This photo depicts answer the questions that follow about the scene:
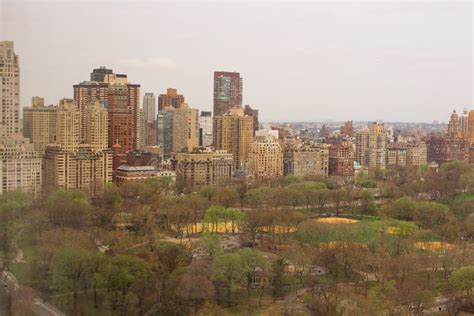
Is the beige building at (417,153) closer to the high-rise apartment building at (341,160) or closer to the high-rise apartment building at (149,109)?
the high-rise apartment building at (341,160)

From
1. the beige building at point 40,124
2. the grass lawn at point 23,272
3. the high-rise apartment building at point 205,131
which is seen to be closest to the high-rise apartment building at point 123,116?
the high-rise apartment building at point 205,131

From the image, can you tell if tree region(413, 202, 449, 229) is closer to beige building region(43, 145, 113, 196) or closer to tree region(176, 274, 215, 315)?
tree region(176, 274, 215, 315)

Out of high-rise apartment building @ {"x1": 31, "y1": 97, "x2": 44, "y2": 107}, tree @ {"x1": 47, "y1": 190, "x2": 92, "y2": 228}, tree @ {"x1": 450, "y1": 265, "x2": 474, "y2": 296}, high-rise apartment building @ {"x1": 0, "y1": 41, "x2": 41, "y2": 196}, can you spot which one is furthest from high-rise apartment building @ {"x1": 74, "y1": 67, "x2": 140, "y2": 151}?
tree @ {"x1": 450, "y1": 265, "x2": 474, "y2": 296}

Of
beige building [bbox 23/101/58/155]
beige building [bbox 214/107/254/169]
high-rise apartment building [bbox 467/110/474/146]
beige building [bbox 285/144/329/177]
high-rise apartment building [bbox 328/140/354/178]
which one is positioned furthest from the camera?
high-rise apartment building [bbox 328/140/354/178]

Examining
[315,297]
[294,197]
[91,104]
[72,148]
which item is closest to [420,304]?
[315,297]

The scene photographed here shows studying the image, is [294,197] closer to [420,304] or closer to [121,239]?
[121,239]

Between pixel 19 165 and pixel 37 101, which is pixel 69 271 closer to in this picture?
pixel 37 101
